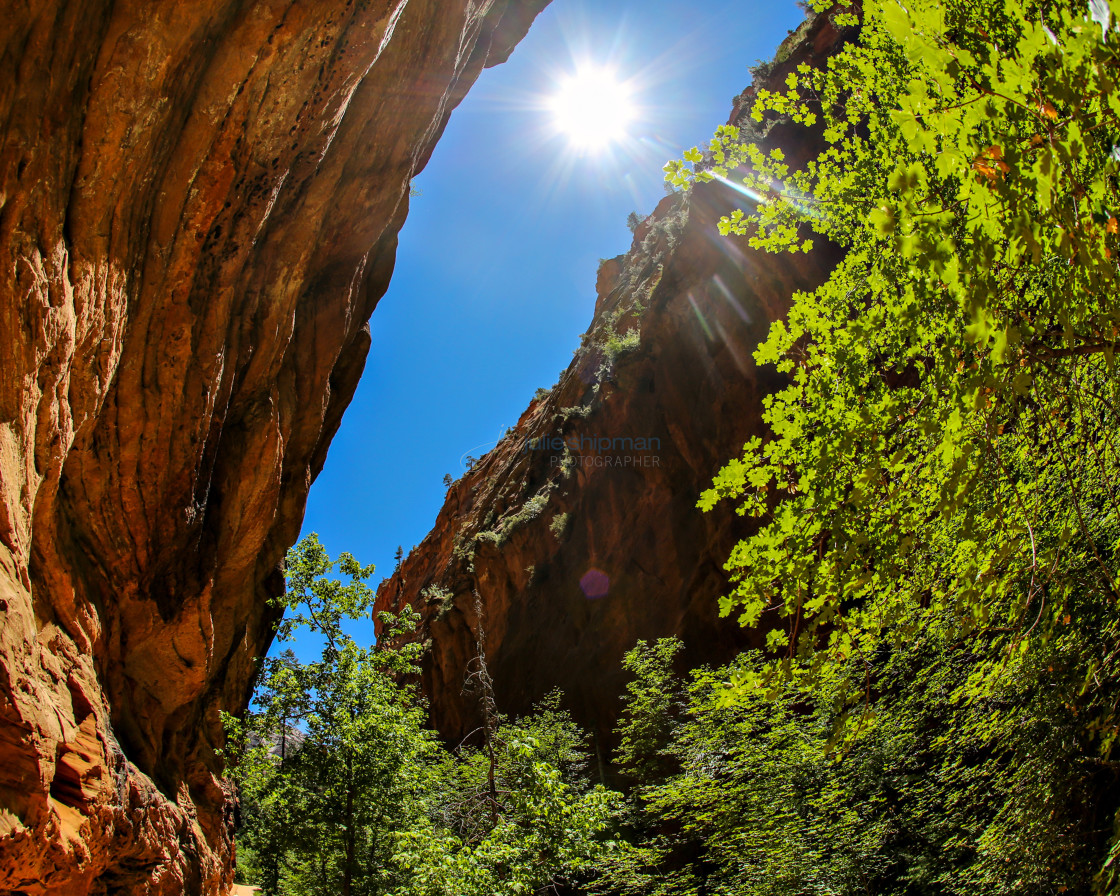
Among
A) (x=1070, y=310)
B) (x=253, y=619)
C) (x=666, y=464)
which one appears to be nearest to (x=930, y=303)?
(x=1070, y=310)

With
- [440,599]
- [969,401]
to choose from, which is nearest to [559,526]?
[440,599]

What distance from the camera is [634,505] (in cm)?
2889

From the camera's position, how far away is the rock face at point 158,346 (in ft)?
16.7

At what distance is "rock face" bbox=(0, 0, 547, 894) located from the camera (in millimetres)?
5090

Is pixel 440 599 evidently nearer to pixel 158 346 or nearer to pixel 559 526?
pixel 559 526

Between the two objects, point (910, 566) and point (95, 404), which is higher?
point (95, 404)

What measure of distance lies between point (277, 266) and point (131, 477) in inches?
138

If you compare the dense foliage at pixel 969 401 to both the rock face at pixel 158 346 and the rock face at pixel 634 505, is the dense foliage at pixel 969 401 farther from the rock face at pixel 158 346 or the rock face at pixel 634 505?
the rock face at pixel 634 505

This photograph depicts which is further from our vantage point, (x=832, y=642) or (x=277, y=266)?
(x=277, y=266)

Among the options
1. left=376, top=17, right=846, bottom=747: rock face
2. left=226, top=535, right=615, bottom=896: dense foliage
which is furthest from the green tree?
left=376, top=17, right=846, bottom=747: rock face

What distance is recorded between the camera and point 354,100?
966 cm

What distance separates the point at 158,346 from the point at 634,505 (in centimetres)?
2336

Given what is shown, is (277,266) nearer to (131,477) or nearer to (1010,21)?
(131,477)

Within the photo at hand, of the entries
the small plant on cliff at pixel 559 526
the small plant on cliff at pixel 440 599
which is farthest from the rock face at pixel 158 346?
the small plant on cliff at pixel 440 599
